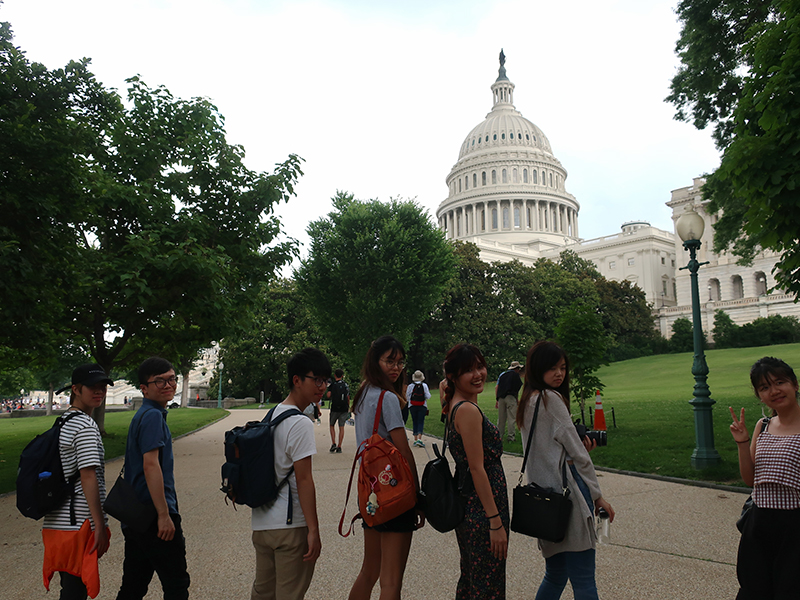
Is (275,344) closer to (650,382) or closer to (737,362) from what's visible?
(650,382)

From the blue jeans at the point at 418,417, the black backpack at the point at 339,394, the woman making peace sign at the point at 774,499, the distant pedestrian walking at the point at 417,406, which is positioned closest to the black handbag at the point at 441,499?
the woman making peace sign at the point at 774,499

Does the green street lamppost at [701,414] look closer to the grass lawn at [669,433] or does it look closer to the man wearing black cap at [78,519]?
the grass lawn at [669,433]

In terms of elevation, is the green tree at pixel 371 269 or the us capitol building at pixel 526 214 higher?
the us capitol building at pixel 526 214

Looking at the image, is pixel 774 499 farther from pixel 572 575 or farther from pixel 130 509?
pixel 130 509

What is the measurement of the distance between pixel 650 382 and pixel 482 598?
41.2 meters

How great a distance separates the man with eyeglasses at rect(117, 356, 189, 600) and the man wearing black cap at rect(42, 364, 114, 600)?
0.18 m

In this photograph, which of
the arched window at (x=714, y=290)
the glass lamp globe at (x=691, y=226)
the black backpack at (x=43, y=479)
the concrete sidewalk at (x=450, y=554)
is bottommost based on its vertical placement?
the concrete sidewalk at (x=450, y=554)

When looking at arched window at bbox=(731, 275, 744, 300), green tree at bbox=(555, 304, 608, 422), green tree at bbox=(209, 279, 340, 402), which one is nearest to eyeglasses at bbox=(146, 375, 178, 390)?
green tree at bbox=(555, 304, 608, 422)

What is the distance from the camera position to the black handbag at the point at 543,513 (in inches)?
141

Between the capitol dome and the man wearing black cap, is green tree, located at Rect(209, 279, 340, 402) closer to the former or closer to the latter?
the man wearing black cap

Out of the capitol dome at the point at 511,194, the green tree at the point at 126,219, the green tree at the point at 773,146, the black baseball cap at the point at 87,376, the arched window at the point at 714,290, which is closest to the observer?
the black baseball cap at the point at 87,376

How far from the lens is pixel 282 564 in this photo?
3549mm

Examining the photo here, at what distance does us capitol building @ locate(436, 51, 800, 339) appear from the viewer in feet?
322

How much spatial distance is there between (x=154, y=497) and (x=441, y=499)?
172 centimetres
